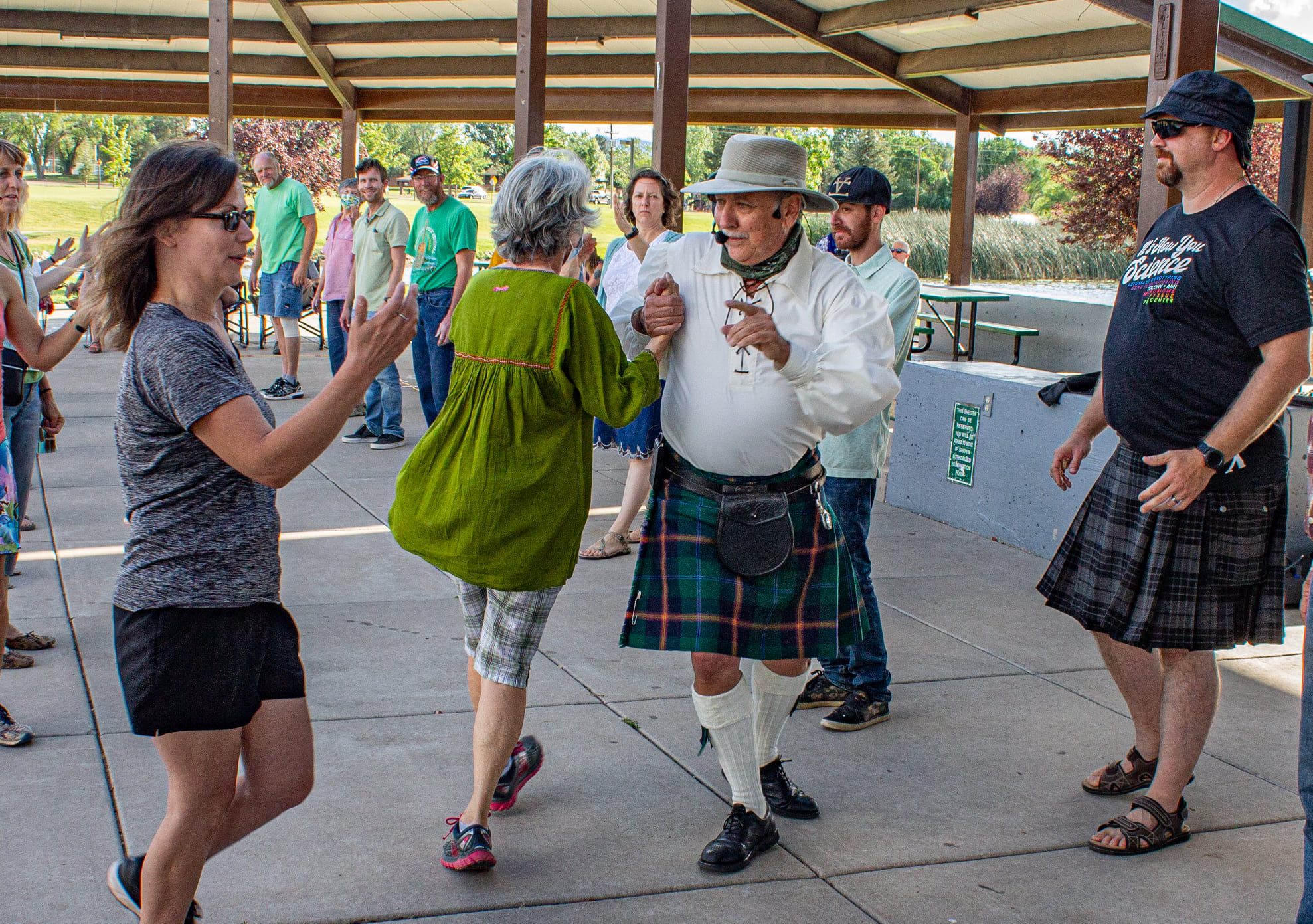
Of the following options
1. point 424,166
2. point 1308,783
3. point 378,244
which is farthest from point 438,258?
point 1308,783

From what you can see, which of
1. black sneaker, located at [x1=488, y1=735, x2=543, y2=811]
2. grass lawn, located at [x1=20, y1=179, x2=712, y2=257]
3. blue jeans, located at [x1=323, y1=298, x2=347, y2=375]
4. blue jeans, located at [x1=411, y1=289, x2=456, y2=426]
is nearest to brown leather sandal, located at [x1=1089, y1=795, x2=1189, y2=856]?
black sneaker, located at [x1=488, y1=735, x2=543, y2=811]

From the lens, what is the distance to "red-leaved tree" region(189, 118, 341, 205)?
31547 millimetres

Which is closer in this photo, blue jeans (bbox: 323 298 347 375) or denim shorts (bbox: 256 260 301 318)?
blue jeans (bbox: 323 298 347 375)

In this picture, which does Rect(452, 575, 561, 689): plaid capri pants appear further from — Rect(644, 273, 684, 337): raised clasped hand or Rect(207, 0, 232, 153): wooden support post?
Rect(207, 0, 232, 153): wooden support post

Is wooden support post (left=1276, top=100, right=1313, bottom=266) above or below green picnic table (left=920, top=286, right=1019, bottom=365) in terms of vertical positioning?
above

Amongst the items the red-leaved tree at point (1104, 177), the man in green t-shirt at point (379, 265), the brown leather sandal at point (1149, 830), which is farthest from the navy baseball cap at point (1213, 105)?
the red-leaved tree at point (1104, 177)

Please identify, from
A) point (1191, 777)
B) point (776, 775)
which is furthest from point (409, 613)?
point (1191, 777)

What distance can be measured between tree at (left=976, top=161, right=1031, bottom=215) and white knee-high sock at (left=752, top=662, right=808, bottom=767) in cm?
5303

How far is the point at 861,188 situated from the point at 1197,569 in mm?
1598

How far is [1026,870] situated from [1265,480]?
1.21 m

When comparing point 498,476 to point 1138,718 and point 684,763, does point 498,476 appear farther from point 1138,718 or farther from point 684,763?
point 1138,718

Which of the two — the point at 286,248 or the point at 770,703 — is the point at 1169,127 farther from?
the point at 286,248

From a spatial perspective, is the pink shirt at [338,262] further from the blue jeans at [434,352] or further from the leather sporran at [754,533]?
the leather sporran at [754,533]

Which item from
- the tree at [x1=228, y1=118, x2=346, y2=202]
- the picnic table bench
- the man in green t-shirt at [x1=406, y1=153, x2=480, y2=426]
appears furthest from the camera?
the tree at [x1=228, y1=118, x2=346, y2=202]
